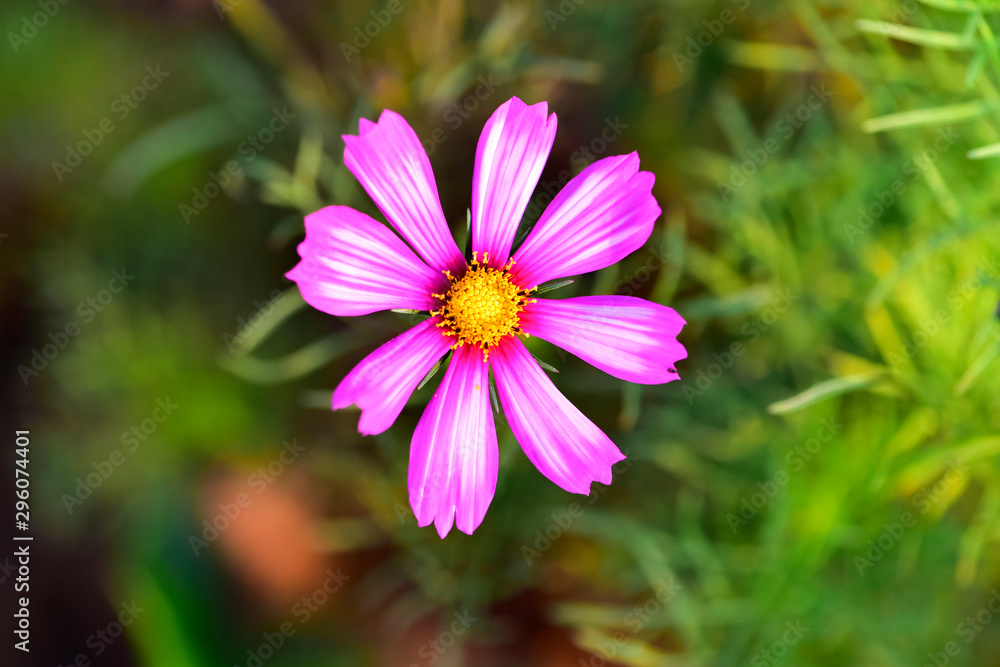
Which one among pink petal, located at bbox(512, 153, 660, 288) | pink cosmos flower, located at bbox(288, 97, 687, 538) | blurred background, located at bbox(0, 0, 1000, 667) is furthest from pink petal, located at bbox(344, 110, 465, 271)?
blurred background, located at bbox(0, 0, 1000, 667)

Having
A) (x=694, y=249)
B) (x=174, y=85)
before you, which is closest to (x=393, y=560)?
(x=694, y=249)

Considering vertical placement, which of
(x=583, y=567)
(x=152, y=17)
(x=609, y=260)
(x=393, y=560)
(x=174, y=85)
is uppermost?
(x=152, y=17)

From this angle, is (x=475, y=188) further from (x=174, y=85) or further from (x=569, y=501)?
(x=174, y=85)

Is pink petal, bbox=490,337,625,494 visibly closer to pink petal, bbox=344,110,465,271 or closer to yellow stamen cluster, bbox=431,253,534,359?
yellow stamen cluster, bbox=431,253,534,359

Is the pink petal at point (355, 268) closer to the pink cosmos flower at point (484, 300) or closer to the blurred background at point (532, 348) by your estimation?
the pink cosmos flower at point (484, 300)

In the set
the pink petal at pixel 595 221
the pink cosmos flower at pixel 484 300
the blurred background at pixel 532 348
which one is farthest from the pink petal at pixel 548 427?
the blurred background at pixel 532 348

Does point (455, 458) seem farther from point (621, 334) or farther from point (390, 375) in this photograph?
point (621, 334)
